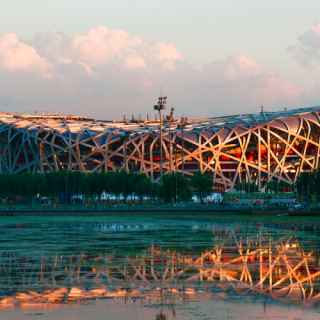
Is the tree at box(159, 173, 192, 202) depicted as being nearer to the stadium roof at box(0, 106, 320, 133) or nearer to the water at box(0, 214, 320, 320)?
the stadium roof at box(0, 106, 320, 133)

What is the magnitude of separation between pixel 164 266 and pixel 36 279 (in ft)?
19.0

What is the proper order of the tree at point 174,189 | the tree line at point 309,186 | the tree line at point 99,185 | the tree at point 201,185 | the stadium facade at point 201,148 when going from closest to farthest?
the tree line at point 309,186
the tree at point 174,189
the tree line at point 99,185
the tree at point 201,185
the stadium facade at point 201,148

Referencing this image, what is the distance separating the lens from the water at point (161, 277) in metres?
25.1

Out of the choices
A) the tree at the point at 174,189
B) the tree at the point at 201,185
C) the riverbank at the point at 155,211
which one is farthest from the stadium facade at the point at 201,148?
the riverbank at the point at 155,211

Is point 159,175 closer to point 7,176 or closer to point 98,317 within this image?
point 7,176

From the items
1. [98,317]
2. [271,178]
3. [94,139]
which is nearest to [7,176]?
[94,139]

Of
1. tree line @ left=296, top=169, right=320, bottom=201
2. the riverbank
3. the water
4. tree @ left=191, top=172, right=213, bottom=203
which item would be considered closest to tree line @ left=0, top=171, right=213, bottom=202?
tree @ left=191, top=172, right=213, bottom=203

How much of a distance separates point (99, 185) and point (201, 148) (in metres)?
20.7

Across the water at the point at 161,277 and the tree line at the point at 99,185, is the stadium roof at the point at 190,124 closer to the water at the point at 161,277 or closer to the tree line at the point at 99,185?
the tree line at the point at 99,185

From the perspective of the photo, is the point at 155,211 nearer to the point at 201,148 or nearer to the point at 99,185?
the point at 99,185

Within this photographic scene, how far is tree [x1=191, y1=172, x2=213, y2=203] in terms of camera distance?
121688 millimetres

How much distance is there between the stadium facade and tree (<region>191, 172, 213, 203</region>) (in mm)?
13608

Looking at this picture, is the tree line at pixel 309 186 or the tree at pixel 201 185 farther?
the tree at pixel 201 185

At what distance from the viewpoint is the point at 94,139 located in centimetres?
14238
